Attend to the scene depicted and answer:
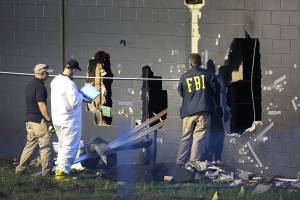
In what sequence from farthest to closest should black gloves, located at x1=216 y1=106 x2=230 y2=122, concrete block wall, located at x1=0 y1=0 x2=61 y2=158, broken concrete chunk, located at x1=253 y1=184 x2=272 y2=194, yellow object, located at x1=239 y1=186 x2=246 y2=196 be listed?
concrete block wall, located at x1=0 y1=0 x2=61 y2=158
black gloves, located at x1=216 y1=106 x2=230 y2=122
broken concrete chunk, located at x1=253 y1=184 x2=272 y2=194
yellow object, located at x1=239 y1=186 x2=246 y2=196

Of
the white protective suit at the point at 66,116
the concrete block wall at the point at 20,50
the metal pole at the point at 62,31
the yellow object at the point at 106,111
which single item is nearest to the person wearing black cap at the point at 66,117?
the white protective suit at the point at 66,116

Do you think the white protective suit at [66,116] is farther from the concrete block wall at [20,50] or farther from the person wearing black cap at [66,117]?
the concrete block wall at [20,50]

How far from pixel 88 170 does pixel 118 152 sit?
28.6 inches

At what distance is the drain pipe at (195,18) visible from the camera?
35.9 ft

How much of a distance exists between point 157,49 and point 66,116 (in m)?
2.20

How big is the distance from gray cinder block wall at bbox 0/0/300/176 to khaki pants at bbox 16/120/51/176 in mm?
1396

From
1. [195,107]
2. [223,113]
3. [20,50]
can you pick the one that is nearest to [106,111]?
[195,107]

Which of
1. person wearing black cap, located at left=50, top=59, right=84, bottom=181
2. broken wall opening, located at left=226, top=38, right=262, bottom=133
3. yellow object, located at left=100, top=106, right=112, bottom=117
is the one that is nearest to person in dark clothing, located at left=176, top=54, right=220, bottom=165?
broken wall opening, located at left=226, top=38, right=262, bottom=133

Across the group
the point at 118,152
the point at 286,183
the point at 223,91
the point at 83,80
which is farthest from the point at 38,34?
the point at 286,183

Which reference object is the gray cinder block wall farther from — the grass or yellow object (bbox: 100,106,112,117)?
the grass

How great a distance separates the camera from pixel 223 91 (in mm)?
11047

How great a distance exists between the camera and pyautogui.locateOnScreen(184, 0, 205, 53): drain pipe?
10.9 meters

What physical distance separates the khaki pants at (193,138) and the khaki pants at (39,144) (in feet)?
7.47

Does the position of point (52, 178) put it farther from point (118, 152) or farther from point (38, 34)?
point (38, 34)
